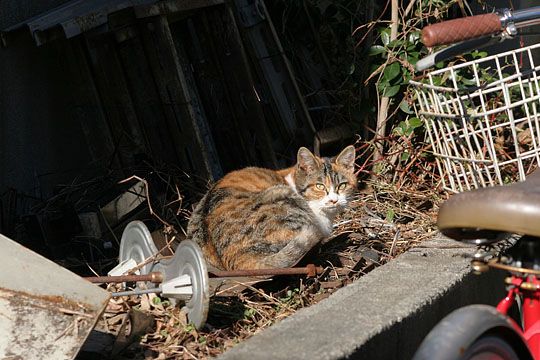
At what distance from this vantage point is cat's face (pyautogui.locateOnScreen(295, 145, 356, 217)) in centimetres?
487

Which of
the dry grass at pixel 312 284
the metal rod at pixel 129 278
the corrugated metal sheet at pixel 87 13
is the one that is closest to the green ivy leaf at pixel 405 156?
the dry grass at pixel 312 284

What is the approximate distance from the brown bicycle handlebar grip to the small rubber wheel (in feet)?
2.87

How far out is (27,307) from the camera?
289 cm

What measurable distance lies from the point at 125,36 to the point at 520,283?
127 inches

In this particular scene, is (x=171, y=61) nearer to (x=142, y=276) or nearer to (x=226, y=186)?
(x=226, y=186)

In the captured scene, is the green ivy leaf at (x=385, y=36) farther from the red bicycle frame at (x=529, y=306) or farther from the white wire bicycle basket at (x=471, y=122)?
the red bicycle frame at (x=529, y=306)

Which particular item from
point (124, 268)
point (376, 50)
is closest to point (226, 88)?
point (376, 50)

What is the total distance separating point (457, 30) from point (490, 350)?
94 cm

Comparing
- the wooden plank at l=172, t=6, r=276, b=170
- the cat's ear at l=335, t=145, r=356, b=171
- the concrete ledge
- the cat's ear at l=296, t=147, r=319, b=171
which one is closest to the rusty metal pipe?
the concrete ledge

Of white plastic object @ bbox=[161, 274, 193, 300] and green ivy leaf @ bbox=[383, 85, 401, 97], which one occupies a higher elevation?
green ivy leaf @ bbox=[383, 85, 401, 97]

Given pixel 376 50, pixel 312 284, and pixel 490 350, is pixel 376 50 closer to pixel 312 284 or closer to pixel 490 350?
pixel 312 284

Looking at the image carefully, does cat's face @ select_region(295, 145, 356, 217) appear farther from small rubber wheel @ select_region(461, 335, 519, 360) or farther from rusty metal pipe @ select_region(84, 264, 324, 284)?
small rubber wheel @ select_region(461, 335, 519, 360)

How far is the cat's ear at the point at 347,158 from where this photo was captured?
16.5ft

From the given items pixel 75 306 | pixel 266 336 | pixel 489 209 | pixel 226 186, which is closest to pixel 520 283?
pixel 489 209
